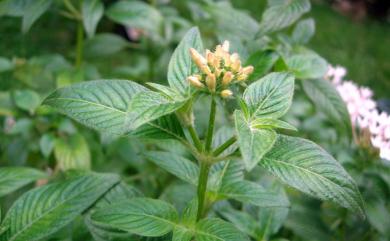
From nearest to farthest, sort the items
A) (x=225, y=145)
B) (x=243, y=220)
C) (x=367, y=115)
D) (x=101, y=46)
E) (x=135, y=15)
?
1. (x=225, y=145)
2. (x=243, y=220)
3. (x=367, y=115)
4. (x=135, y=15)
5. (x=101, y=46)

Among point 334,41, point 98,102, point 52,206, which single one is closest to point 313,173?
point 98,102

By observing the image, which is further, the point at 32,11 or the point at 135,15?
the point at 135,15

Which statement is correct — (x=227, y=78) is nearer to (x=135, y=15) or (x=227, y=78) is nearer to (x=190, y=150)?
(x=190, y=150)

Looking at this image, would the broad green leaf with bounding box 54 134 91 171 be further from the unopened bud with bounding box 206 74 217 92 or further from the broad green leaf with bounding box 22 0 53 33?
the unopened bud with bounding box 206 74 217 92

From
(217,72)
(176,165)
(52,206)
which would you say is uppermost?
(217,72)

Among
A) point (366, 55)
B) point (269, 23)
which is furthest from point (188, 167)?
point (366, 55)

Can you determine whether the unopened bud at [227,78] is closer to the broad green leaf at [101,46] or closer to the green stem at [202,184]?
the green stem at [202,184]
